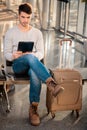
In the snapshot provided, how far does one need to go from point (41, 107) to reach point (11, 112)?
0.39m

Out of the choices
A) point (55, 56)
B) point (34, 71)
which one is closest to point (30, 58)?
point (34, 71)

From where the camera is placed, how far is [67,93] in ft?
9.59

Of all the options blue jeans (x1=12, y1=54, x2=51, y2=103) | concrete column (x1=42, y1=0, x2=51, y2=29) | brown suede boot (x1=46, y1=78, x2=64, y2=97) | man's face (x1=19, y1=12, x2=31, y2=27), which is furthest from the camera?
concrete column (x1=42, y1=0, x2=51, y2=29)

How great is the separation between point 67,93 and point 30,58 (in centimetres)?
57

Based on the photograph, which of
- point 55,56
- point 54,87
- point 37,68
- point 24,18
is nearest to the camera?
point 54,87

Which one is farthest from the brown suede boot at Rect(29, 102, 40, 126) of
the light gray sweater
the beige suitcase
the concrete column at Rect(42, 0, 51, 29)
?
the concrete column at Rect(42, 0, 51, 29)

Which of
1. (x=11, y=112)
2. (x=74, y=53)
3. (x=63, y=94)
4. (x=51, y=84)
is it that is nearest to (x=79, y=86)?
(x=63, y=94)

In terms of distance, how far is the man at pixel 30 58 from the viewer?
2.80 metres

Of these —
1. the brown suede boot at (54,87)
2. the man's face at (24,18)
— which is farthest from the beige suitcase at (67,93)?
the man's face at (24,18)

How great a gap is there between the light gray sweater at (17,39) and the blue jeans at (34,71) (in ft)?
0.51

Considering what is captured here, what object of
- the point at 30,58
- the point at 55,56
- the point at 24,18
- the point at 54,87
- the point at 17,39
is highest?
the point at 24,18

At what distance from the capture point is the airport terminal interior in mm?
2879

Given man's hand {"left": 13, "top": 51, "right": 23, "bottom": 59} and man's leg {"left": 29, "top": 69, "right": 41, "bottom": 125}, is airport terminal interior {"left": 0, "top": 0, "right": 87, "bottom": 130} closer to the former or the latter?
man's leg {"left": 29, "top": 69, "right": 41, "bottom": 125}

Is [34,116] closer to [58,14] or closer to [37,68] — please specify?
[37,68]
